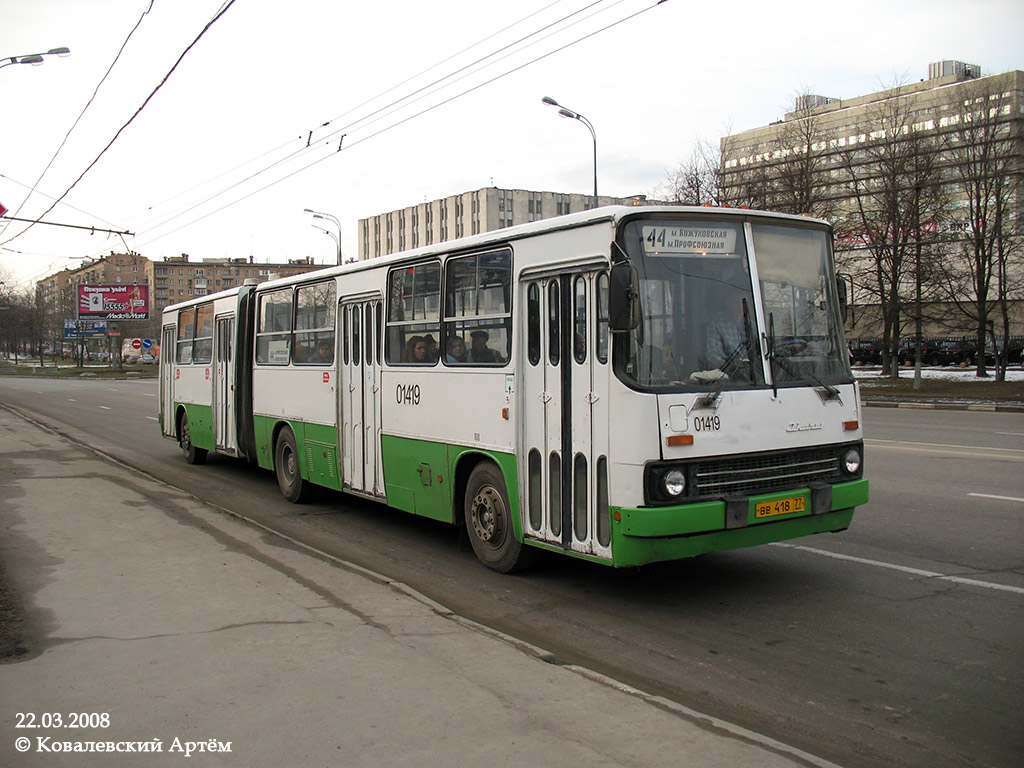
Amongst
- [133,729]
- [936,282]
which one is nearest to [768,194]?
[936,282]

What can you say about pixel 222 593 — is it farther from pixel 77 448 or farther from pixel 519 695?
pixel 77 448

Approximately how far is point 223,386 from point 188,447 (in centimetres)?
251

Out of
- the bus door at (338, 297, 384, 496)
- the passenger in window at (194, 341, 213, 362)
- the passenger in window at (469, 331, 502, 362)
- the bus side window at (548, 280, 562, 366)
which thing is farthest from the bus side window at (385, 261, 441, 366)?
the passenger in window at (194, 341, 213, 362)

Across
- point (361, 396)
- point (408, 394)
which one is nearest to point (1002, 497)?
point (408, 394)

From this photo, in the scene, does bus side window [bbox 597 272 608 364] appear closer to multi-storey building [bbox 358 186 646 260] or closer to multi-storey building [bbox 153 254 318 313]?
multi-storey building [bbox 358 186 646 260]

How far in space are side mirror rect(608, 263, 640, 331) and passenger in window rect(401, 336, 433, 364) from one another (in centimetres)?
294

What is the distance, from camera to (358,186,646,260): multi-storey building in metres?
91.1

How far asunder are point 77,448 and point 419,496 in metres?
11.8

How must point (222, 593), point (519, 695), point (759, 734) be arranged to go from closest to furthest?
point (759, 734)
point (519, 695)
point (222, 593)

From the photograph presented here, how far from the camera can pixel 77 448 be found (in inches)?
693

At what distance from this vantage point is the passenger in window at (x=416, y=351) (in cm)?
857

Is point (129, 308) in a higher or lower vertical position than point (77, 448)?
higher

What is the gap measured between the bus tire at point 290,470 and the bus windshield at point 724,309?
640cm

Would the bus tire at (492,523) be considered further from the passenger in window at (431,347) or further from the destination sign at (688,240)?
the destination sign at (688,240)
